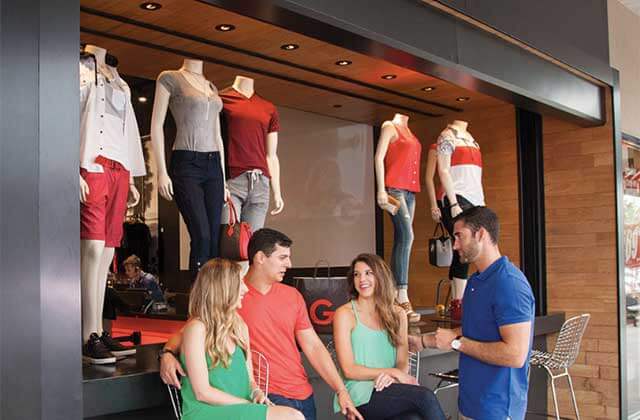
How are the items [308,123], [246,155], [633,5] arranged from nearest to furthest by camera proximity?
[246,155] < [633,5] < [308,123]

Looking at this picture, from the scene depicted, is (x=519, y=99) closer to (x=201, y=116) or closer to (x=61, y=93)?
(x=201, y=116)

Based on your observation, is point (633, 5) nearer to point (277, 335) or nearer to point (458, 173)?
point (458, 173)

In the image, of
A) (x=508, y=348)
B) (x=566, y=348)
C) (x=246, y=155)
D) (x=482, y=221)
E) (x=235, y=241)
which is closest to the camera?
(x=508, y=348)

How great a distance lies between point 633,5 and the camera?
282 inches

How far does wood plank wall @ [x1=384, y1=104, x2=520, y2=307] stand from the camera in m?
7.02

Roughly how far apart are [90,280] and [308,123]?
4.80 meters

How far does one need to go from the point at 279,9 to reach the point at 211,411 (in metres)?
1.70

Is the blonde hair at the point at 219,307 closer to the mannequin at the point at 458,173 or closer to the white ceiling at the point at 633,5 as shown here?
the mannequin at the point at 458,173

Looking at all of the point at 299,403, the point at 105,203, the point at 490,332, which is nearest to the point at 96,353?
the point at 105,203

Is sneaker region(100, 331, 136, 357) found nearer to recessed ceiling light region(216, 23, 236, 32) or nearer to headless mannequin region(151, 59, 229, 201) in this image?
headless mannequin region(151, 59, 229, 201)

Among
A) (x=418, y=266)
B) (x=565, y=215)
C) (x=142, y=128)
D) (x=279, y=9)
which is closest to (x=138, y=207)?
(x=142, y=128)

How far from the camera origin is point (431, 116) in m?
7.66

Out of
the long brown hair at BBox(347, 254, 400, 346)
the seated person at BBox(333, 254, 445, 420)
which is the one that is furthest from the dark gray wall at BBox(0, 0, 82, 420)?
the long brown hair at BBox(347, 254, 400, 346)

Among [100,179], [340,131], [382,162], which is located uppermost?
[340,131]
